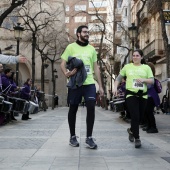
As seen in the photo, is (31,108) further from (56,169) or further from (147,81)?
(56,169)

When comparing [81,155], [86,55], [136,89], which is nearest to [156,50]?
[136,89]

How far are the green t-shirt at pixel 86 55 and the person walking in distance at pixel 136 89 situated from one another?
0.74m

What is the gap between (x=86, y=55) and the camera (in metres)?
6.88

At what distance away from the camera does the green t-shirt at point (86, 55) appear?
22.5 ft

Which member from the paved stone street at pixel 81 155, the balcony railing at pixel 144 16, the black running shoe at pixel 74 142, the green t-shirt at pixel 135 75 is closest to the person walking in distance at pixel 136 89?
the green t-shirt at pixel 135 75

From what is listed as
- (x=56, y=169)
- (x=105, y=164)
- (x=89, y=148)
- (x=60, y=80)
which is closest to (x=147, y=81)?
(x=89, y=148)

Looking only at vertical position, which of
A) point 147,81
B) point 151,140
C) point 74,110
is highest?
A: point 147,81

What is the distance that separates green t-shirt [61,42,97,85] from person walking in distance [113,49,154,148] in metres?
0.74

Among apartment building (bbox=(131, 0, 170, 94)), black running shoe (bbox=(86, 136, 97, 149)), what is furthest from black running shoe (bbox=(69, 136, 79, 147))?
apartment building (bbox=(131, 0, 170, 94))

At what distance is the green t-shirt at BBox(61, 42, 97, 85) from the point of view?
6844mm

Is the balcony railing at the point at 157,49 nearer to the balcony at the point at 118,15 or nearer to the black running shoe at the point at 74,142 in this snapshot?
the black running shoe at the point at 74,142

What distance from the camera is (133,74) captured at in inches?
292

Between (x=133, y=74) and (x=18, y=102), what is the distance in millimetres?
6297

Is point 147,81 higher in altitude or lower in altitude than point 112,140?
higher
